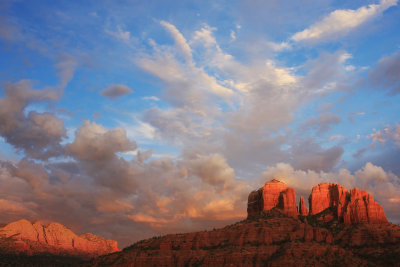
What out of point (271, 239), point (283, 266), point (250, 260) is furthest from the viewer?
point (271, 239)

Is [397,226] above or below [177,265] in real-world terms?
above

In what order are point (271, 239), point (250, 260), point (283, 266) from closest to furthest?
point (283, 266), point (250, 260), point (271, 239)

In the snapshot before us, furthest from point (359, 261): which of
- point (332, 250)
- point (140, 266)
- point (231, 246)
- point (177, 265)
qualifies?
point (140, 266)

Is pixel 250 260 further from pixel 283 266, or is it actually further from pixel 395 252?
pixel 395 252

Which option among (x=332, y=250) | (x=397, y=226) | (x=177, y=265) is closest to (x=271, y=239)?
(x=332, y=250)

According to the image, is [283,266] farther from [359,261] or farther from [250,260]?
[359,261]

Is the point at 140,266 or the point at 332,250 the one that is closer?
the point at 332,250

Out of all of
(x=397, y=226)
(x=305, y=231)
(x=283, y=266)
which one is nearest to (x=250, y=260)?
(x=283, y=266)

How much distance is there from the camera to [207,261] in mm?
181875

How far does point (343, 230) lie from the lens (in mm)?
199125

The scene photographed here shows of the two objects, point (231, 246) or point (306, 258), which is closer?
point (306, 258)

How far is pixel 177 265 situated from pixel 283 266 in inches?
2122

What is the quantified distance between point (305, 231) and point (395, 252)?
3904cm

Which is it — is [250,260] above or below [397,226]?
below
